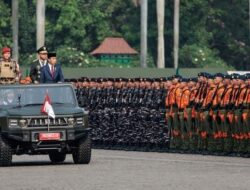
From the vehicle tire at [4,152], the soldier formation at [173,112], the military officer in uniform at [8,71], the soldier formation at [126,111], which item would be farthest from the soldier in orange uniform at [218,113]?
the vehicle tire at [4,152]

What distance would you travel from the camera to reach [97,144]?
4094cm

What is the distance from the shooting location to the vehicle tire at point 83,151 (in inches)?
1195

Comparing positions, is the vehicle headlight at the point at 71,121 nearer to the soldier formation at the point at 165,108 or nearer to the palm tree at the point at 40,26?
the soldier formation at the point at 165,108

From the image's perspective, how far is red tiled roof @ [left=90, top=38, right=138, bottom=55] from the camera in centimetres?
8531

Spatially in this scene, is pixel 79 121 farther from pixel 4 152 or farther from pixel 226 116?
pixel 226 116

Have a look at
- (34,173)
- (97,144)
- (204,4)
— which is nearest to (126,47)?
(204,4)

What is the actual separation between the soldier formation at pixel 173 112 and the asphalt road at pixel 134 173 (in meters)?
0.70

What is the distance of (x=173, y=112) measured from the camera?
3606cm

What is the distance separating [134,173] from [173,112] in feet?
29.9

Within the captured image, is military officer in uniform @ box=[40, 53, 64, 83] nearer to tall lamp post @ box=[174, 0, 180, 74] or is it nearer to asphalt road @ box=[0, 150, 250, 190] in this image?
asphalt road @ box=[0, 150, 250, 190]

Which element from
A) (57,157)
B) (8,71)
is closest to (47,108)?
(57,157)

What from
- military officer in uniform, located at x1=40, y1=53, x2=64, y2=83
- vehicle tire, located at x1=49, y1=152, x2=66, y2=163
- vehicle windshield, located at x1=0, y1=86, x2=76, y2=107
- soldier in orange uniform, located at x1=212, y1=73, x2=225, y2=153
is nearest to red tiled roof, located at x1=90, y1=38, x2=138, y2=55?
soldier in orange uniform, located at x1=212, y1=73, x2=225, y2=153

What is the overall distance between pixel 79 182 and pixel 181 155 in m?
9.94

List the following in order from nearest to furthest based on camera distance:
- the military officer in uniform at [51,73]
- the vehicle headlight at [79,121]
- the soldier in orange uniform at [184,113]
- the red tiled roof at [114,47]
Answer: the vehicle headlight at [79,121]
the military officer in uniform at [51,73]
the soldier in orange uniform at [184,113]
the red tiled roof at [114,47]
